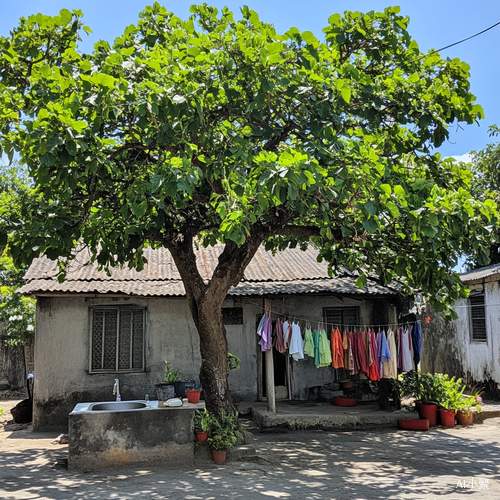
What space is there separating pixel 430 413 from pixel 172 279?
6103 mm

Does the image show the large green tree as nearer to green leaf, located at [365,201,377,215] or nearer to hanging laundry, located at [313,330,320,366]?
green leaf, located at [365,201,377,215]

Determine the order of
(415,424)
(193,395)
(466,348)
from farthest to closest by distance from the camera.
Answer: (466,348), (415,424), (193,395)

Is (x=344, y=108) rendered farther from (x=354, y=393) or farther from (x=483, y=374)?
(x=483, y=374)

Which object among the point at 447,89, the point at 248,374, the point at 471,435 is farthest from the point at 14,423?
the point at 447,89

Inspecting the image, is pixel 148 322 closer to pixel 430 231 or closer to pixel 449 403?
pixel 449 403

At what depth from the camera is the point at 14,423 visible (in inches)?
454

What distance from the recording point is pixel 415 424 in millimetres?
10430

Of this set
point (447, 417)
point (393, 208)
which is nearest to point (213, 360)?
point (393, 208)

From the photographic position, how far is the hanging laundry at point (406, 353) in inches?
436

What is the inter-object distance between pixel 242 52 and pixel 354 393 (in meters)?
8.76

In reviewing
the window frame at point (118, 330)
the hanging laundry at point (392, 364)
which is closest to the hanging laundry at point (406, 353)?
the hanging laundry at point (392, 364)

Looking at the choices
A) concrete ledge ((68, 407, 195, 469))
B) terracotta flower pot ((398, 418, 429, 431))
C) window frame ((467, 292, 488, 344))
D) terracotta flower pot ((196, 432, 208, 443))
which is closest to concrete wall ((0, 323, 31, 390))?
concrete ledge ((68, 407, 195, 469))

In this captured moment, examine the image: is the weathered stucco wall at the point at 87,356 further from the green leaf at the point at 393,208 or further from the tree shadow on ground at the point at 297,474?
the green leaf at the point at 393,208

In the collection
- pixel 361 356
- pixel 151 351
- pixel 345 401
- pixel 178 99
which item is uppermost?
pixel 178 99
